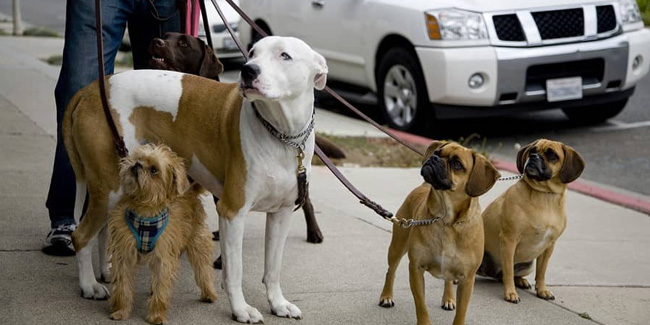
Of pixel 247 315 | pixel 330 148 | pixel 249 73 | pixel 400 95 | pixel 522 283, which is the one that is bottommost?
pixel 400 95

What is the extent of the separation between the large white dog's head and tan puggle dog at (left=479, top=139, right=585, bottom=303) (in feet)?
4.62

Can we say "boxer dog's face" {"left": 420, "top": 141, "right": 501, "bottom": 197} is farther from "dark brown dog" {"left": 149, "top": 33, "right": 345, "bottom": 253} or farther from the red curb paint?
the red curb paint

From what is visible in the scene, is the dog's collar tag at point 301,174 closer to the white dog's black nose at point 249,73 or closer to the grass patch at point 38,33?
the white dog's black nose at point 249,73

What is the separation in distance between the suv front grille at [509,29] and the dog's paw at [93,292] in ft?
19.1

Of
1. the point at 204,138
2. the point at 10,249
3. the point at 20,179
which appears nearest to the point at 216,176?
the point at 204,138

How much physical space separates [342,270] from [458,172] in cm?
138

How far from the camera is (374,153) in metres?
8.98

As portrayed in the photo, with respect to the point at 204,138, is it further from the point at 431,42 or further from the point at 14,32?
the point at 14,32

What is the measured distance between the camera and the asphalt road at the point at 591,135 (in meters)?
9.20

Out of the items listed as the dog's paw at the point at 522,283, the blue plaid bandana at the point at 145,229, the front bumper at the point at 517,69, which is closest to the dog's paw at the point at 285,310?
the blue plaid bandana at the point at 145,229

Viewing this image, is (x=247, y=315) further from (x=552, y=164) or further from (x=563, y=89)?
(x=563, y=89)

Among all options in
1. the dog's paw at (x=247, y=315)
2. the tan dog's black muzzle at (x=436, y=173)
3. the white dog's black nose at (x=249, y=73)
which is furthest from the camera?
the dog's paw at (x=247, y=315)

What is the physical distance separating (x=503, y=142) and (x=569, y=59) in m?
1.12

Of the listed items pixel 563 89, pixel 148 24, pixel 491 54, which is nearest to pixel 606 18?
pixel 563 89
